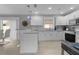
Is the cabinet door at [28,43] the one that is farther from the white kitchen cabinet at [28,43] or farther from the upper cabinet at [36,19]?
the upper cabinet at [36,19]

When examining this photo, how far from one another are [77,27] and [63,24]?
2638 millimetres

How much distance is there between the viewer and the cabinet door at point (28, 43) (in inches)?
198

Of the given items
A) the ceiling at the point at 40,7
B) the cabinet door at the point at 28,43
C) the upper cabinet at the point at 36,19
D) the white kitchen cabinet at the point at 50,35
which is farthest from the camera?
the upper cabinet at the point at 36,19

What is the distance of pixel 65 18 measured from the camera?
1029cm

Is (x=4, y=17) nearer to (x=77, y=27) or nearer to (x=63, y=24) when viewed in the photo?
(x=63, y=24)

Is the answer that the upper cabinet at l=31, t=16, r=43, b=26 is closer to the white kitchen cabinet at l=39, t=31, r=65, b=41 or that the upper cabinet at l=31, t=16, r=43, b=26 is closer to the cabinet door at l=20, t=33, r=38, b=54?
the white kitchen cabinet at l=39, t=31, r=65, b=41

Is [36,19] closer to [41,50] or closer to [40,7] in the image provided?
[40,7]

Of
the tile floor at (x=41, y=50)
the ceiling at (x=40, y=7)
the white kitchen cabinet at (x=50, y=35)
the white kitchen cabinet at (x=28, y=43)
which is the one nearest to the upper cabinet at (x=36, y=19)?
the white kitchen cabinet at (x=50, y=35)

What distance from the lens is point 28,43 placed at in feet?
16.6

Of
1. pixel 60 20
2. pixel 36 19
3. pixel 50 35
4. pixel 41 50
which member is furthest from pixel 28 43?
pixel 60 20

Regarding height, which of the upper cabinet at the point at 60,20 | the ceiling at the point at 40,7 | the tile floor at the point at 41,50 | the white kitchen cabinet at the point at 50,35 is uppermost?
the ceiling at the point at 40,7

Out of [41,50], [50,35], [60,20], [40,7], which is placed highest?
[40,7]

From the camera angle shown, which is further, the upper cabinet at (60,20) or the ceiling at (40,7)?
the upper cabinet at (60,20)
